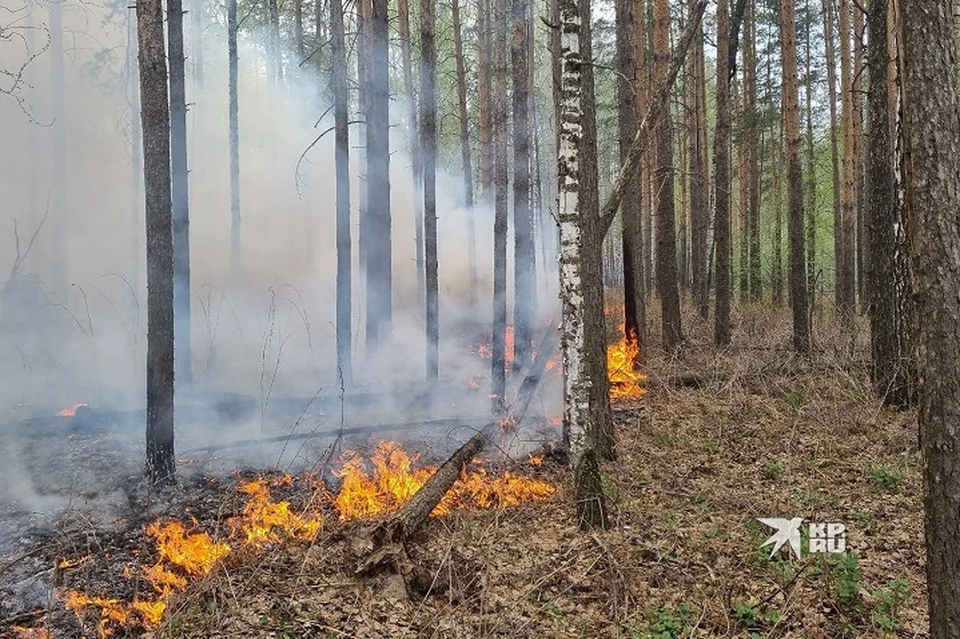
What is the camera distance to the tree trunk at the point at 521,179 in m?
11.7

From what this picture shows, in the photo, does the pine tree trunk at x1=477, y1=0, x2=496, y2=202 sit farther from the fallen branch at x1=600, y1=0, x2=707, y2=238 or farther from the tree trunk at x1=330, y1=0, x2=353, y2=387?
the fallen branch at x1=600, y1=0, x2=707, y2=238

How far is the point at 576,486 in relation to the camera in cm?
557

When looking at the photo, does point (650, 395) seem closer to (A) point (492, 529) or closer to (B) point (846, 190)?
(A) point (492, 529)

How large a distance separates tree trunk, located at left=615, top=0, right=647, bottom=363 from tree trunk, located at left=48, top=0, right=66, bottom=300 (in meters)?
15.7

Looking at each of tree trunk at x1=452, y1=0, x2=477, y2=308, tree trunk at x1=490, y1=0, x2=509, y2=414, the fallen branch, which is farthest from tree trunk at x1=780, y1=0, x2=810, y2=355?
tree trunk at x1=452, y1=0, x2=477, y2=308

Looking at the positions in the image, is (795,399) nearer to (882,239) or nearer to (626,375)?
(882,239)

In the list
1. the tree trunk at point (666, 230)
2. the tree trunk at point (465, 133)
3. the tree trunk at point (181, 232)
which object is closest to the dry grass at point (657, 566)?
the tree trunk at point (666, 230)

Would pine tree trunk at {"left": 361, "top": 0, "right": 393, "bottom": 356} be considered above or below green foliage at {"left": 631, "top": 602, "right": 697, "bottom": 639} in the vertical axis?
above

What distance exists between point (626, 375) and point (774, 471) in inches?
172

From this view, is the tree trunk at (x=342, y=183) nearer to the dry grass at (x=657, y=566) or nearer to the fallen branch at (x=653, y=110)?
the dry grass at (x=657, y=566)

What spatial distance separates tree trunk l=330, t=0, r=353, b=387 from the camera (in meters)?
12.3

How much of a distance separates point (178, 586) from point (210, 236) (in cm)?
2104

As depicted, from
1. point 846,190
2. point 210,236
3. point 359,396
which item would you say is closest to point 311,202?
point 210,236

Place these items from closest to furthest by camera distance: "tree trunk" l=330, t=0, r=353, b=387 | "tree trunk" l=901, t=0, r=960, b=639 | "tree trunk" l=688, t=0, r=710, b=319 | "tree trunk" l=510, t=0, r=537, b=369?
"tree trunk" l=901, t=0, r=960, b=639
"tree trunk" l=510, t=0, r=537, b=369
"tree trunk" l=330, t=0, r=353, b=387
"tree trunk" l=688, t=0, r=710, b=319
